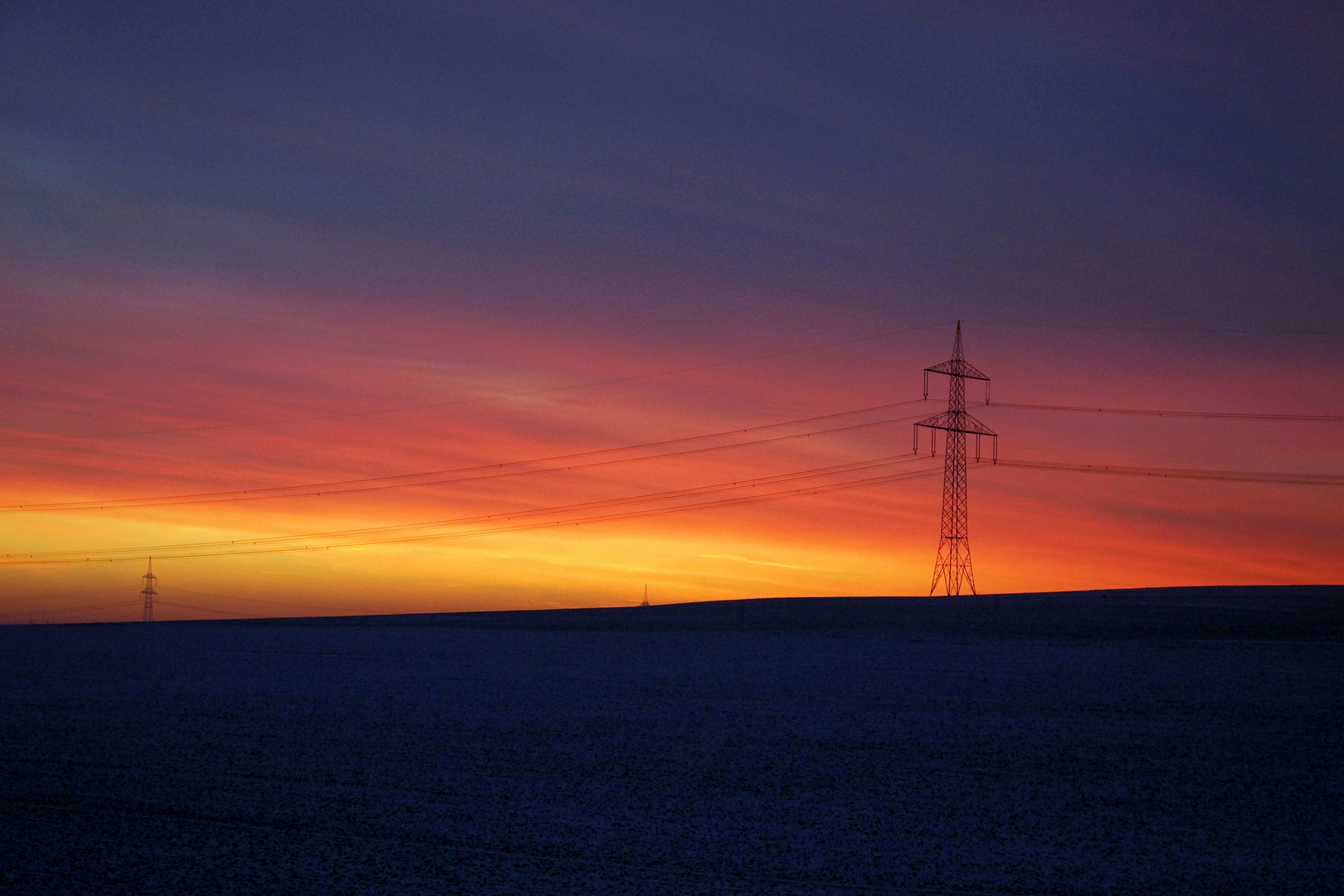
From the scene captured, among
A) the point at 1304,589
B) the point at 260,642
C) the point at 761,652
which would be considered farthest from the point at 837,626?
the point at 1304,589

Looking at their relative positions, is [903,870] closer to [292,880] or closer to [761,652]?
[292,880]

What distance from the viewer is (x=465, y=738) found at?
57.2 ft

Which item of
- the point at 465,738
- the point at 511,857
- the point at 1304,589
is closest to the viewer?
the point at 511,857

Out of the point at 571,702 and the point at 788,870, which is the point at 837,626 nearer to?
the point at 571,702

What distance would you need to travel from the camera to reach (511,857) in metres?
11.1

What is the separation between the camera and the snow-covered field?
10852 mm

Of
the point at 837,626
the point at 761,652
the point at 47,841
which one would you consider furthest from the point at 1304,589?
the point at 47,841

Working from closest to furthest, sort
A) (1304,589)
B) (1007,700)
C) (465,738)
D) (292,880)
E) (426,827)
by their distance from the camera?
(292,880), (426,827), (465,738), (1007,700), (1304,589)

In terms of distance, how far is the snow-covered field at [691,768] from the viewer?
10.9 m

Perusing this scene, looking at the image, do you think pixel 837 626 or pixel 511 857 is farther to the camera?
pixel 837 626

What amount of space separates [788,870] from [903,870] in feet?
3.82

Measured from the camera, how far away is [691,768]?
15.4 m

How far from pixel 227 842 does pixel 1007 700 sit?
14.8m

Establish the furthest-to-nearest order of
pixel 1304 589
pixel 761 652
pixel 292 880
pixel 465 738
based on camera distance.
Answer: pixel 1304 589 < pixel 761 652 < pixel 465 738 < pixel 292 880
